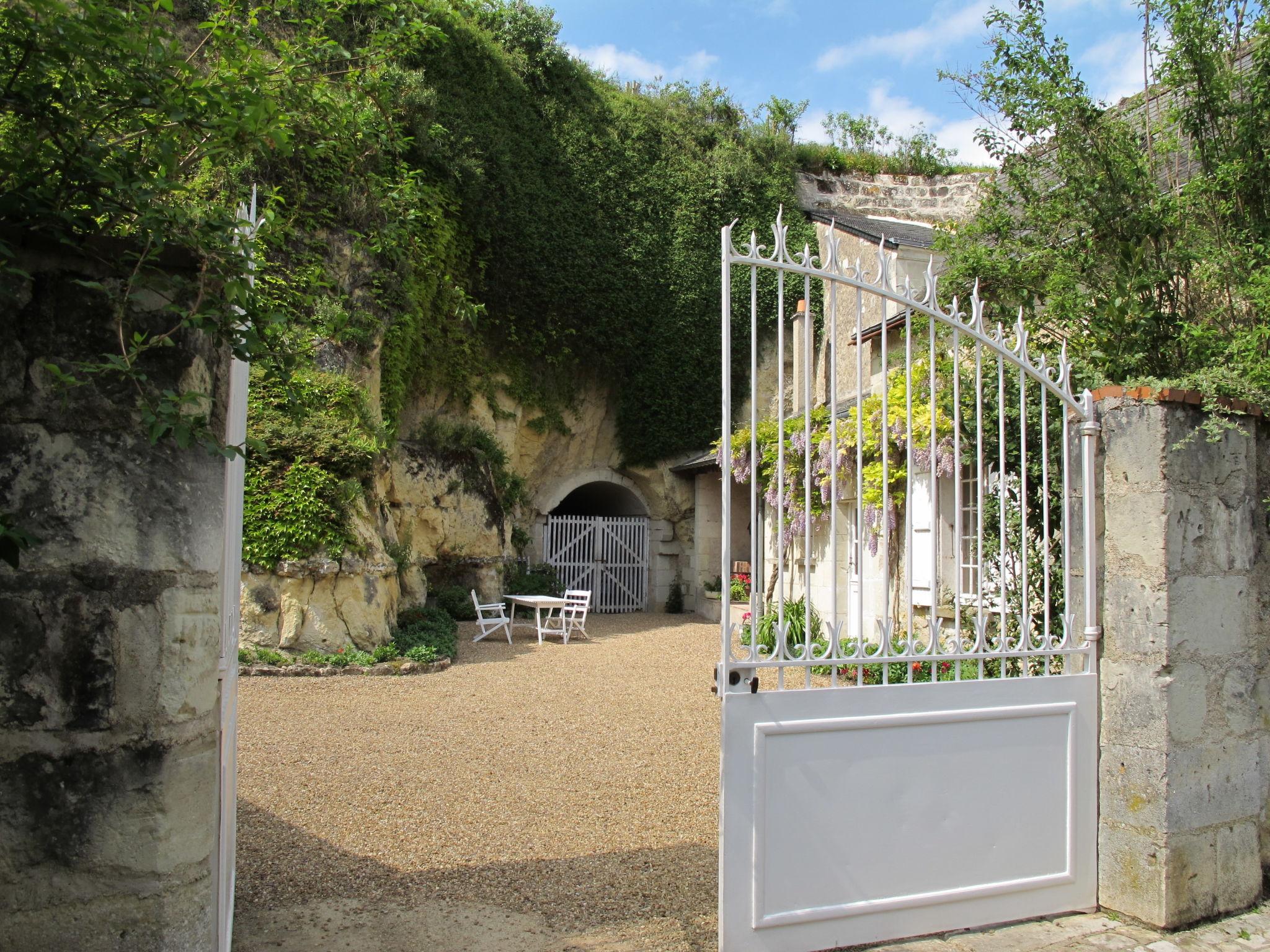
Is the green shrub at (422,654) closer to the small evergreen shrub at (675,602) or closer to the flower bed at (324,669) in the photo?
the flower bed at (324,669)

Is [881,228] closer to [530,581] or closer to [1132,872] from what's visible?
[530,581]

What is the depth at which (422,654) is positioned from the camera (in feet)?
29.8

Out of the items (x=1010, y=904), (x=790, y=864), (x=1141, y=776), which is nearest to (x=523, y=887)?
(x=790, y=864)

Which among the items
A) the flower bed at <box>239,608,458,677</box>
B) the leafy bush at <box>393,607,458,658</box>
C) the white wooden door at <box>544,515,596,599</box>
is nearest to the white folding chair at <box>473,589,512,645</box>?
the leafy bush at <box>393,607,458,658</box>

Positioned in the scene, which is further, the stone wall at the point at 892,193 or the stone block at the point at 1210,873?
the stone wall at the point at 892,193

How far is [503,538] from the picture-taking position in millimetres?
14297

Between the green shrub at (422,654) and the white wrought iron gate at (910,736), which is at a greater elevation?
the white wrought iron gate at (910,736)

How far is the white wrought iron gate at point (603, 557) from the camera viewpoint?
16188 mm

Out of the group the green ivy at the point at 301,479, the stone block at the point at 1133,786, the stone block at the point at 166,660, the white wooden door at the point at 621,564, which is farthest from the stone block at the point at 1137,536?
the white wooden door at the point at 621,564

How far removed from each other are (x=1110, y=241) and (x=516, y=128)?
13231 millimetres

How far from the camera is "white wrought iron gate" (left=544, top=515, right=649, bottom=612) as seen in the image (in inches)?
637

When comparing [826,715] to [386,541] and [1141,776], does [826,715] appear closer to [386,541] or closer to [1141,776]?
[1141,776]

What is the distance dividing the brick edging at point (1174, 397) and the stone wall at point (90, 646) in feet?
10.1

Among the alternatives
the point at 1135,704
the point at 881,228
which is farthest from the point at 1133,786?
the point at 881,228
